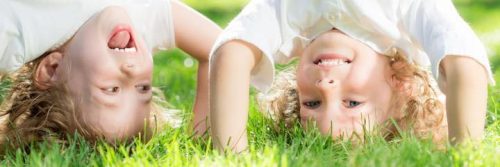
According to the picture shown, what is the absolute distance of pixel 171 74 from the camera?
16.7 ft

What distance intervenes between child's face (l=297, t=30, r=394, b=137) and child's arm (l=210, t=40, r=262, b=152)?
229mm

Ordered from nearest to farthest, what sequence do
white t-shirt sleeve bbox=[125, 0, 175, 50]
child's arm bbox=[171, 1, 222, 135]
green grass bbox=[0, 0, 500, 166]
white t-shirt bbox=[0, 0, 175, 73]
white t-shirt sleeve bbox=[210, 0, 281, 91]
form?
green grass bbox=[0, 0, 500, 166], white t-shirt sleeve bbox=[210, 0, 281, 91], white t-shirt bbox=[0, 0, 175, 73], white t-shirt sleeve bbox=[125, 0, 175, 50], child's arm bbox=[171, 1, 222, 135]

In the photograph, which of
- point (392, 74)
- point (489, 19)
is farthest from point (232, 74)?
point (489, 19)

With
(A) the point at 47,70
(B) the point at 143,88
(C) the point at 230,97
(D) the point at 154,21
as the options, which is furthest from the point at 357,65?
(A) the point at 47,70

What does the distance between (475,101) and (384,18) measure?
46cm

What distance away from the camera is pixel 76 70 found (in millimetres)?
3320

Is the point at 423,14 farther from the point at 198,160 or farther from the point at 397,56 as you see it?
the point at 198,160

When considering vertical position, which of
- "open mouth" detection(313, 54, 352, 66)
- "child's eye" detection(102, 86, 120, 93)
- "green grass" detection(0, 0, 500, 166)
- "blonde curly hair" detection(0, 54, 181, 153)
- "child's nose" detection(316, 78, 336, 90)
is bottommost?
"green grass" detection(0, 0, 500, 166)

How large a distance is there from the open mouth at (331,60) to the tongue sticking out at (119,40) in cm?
62

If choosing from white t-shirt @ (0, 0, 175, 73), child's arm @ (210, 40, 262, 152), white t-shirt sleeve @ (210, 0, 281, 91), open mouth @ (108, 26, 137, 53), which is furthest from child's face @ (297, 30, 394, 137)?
white t-shirt @ (0, 0, 175, 73)

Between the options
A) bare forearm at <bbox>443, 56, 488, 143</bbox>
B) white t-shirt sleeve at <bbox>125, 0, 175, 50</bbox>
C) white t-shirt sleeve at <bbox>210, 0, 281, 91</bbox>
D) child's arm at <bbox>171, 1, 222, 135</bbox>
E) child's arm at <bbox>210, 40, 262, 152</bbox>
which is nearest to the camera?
bare forearm at <bbox>443, 56, 488, 143</bbox>

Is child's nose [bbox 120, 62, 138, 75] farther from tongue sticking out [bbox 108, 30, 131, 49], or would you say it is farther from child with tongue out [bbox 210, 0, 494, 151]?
child with tongue out [bbox 210, 0, 494, 151]

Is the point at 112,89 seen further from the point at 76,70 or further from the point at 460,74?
the point at 460,74

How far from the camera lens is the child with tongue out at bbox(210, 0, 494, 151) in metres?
2.93
